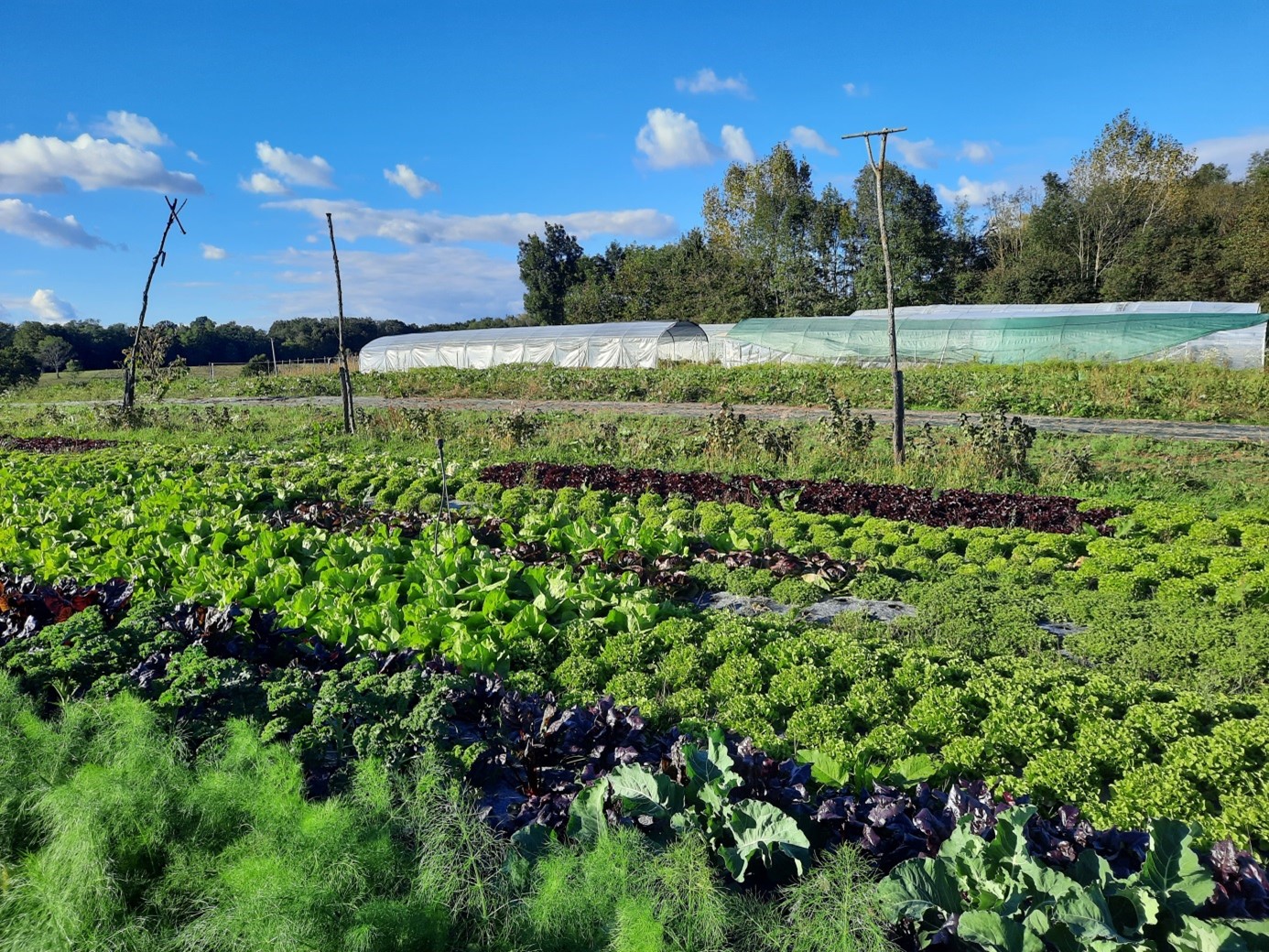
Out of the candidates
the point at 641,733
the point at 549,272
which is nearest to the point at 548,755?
the point at 641,733

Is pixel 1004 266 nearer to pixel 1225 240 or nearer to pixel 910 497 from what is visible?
pixel 1225 240

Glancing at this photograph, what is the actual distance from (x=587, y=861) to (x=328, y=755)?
4.91ft

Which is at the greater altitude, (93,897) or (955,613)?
(93,897)

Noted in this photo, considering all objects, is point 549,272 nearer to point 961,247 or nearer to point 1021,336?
point 961,247

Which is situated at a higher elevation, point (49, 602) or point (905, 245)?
point (905, 245)

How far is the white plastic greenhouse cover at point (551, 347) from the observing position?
32375mm

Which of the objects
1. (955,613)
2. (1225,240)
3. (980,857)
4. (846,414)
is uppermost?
(1225,240)

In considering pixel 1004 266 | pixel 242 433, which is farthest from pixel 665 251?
pixel 242 433

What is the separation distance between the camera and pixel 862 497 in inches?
337

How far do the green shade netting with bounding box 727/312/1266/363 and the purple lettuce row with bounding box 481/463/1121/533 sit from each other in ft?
51.0

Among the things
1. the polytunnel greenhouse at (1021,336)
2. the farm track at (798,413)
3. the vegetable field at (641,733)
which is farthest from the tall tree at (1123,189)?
the vegetable field at (641,733)

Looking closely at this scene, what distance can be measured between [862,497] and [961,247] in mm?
46702

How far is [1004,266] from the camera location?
1770 inches

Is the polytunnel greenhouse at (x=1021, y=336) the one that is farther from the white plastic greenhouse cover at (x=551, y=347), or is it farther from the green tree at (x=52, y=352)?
the green tree at (x=52, y=352)
